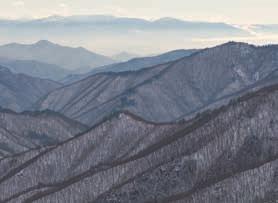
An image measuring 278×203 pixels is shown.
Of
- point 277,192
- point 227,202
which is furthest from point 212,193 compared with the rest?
point 277,192

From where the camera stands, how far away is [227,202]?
19775 cm

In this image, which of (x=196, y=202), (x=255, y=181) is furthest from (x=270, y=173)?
(x=196, y=202)

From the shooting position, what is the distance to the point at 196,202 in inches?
7756

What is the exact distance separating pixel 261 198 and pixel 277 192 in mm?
4522

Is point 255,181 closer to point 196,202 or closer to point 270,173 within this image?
point 270,173

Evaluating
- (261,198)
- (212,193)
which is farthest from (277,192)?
(212,193)

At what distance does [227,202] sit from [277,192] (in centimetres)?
1350

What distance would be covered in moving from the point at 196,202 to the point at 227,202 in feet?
26.4

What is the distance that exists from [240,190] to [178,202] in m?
16.3

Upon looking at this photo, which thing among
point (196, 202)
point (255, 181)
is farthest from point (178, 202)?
point (255, 181)

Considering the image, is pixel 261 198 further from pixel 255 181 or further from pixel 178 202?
pixel 178 202

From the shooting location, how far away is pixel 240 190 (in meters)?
199

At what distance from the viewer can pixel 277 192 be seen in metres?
192

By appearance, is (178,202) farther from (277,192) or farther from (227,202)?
(277,192)
